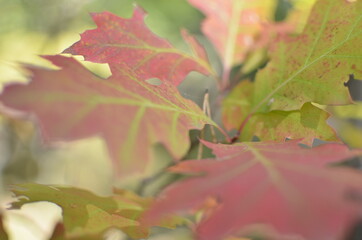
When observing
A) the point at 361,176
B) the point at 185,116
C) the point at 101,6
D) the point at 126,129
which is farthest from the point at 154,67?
the point at 101,6

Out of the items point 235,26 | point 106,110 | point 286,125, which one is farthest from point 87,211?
point 235,26

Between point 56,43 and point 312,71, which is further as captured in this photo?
point 56,43

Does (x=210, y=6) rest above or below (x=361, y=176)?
above

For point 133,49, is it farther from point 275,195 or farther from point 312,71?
point 275,195

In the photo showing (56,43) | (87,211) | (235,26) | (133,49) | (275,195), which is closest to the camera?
(275,195)

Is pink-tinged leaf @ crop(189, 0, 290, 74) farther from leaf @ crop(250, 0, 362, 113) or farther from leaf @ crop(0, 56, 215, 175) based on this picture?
leaf @ crop(0, 56, 215, 175)

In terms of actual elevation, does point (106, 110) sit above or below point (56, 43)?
below

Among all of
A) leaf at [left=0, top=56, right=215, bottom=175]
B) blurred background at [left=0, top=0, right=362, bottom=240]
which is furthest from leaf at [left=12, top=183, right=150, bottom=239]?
blurred background at [left=0, top=0, right=362, bottom=240]

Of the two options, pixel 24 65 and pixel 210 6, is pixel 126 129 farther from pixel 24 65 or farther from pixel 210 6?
pixel 210 6

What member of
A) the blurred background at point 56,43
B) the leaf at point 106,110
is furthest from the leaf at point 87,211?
the blurred background at point 56,43
